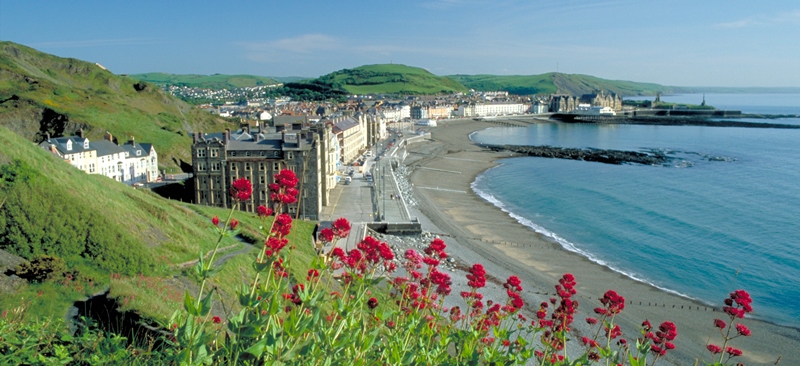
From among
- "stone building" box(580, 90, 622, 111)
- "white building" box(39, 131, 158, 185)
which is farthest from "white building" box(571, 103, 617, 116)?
"white building" box(39, 131, 158, 185)

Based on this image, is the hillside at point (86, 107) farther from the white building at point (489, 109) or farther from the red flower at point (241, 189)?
the white building at point (489, 109)

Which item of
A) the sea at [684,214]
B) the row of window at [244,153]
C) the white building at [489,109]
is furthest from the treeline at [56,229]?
the white building at [489,109]

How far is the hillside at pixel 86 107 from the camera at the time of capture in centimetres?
5316

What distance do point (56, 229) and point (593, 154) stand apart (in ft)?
242

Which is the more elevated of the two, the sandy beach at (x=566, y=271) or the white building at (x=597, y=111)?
the white building at (x=597, y=111)

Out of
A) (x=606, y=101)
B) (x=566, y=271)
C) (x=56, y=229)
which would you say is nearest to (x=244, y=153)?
(x=56, y=229)

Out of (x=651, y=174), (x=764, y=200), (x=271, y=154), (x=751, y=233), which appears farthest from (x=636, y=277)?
(x=651, y=174)

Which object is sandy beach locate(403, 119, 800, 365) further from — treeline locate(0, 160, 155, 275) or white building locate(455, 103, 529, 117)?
white building locate(455, 103, 529, 117)

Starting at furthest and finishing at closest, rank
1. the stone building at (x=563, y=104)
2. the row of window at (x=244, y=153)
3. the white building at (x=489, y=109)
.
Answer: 1. the stone building at (x=563, y=104)
2. the white building at (x=489, y=109)
3. the row of window at (x=244, y=153)

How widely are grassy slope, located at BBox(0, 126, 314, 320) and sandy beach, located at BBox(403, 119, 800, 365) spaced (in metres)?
11.7

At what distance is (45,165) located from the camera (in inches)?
766

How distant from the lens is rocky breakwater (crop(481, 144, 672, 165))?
7244 cm

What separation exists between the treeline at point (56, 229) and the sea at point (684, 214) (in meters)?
15.8

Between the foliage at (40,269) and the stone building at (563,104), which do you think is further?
the stone building at (563,104)
